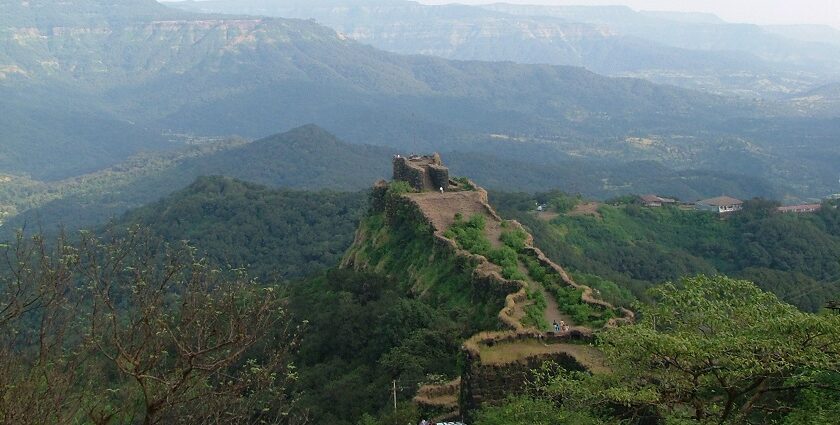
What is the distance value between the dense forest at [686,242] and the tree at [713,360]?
42.9 meters

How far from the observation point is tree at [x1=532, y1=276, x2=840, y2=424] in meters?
14.4

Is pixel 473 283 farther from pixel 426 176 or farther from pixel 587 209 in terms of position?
pixel 587 209

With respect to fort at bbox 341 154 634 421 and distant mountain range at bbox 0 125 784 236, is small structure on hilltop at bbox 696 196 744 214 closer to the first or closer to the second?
fort at bbox 341 154 634 421

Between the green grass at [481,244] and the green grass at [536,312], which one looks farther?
the green grass at [481,244]

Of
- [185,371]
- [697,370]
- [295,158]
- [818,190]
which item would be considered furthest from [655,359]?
[818,190]

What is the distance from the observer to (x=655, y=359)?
15.5 meters

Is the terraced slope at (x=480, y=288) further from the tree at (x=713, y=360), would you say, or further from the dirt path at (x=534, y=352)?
the tree at (x=713, y=360)

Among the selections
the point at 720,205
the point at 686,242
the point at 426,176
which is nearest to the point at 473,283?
the point at 426,176

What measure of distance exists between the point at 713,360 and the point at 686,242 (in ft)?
224

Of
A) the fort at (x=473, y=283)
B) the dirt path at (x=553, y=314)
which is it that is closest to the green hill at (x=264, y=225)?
the fort at (x=473, y=283)

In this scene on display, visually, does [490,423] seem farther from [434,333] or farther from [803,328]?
[434,333]

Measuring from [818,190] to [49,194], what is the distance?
151442mm

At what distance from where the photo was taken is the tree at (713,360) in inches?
565

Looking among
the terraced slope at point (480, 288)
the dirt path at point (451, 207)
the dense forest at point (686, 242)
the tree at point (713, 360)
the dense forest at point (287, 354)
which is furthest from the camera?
the dense forest at point (686, 242)
